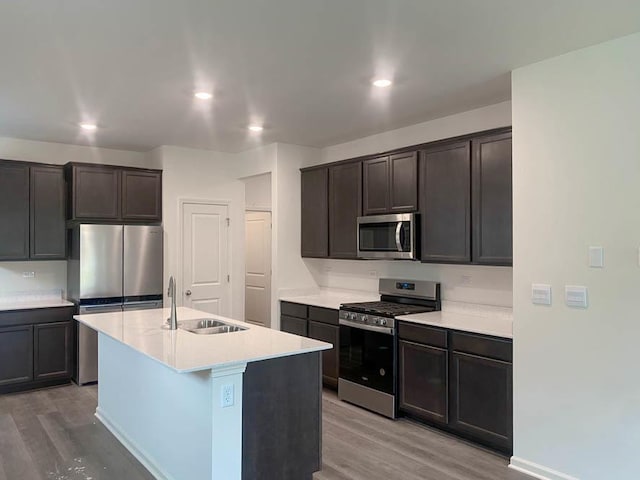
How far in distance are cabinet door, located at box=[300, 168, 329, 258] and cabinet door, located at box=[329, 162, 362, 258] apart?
0.29ft

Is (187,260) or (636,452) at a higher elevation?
(187,260)

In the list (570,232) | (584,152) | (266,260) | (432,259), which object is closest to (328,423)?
(432,259)

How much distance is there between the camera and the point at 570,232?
297cm

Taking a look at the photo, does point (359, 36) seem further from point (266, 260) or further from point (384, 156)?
point (266, 260)

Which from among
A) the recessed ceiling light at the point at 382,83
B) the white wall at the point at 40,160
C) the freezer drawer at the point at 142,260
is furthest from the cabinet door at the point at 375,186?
the white wall at the point at 40,160

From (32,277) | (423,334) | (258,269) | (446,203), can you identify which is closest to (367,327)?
(423,334)

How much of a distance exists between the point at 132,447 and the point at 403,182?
10.5 feet

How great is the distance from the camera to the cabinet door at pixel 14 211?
16.8 feet

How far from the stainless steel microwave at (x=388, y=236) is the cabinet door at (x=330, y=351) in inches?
32.8

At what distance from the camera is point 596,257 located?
2846 mm

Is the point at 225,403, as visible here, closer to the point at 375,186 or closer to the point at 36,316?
the point at 375,186

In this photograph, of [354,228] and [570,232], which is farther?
[354,228]

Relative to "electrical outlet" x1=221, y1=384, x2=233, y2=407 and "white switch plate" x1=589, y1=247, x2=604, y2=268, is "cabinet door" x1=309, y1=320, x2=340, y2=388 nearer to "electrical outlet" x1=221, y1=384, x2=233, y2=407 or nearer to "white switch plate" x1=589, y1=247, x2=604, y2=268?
"electrical outlet" x1=221, y1=384, x2=233, y2=407

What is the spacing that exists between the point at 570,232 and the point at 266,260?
17.1 ft
